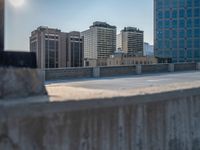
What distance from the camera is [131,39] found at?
414 ft

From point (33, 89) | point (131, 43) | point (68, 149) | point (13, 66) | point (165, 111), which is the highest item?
point (131, 43)

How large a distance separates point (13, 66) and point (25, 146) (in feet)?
5.91

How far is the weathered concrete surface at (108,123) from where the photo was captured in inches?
197

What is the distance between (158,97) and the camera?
22.7 ft

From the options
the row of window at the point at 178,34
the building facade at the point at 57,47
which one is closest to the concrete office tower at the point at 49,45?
the building facade at the point at 57,47

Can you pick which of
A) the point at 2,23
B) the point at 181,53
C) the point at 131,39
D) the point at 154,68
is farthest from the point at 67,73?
the point at 131,39

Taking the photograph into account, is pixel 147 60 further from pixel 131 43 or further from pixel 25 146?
pixel 25 146

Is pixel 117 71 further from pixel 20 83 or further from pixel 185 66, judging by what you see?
pixel 20 83

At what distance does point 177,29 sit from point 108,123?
264 ft

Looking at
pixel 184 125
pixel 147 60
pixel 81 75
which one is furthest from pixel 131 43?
pixel 184 125

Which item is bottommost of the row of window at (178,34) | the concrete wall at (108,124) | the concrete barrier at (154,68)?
the concrete wall at (108,124)

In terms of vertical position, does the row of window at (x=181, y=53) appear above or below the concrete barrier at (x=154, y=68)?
above

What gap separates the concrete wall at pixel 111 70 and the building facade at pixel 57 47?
65893mm

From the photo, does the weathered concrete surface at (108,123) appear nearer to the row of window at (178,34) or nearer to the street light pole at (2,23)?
the street light pole at (2,23)
